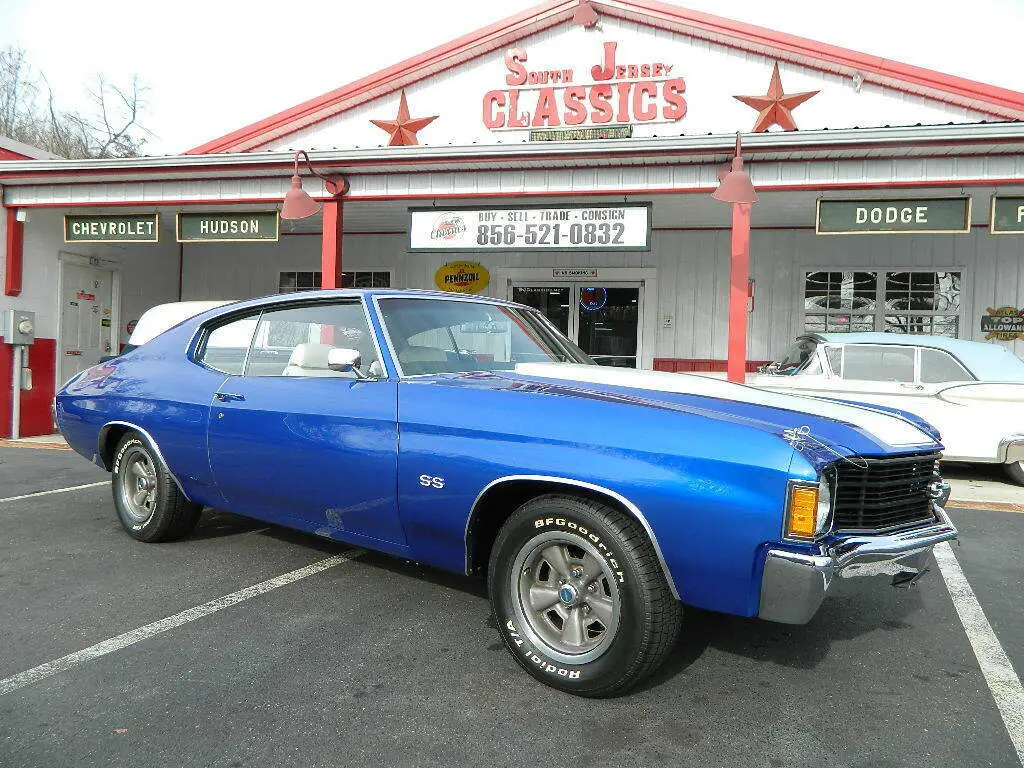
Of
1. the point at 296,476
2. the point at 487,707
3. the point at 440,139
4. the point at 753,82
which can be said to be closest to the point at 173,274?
the point at 440,139

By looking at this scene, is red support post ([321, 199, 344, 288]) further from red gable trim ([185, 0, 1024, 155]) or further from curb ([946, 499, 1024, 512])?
curb ([946, 499, 1024, 512])

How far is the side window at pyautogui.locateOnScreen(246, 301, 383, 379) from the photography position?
3.44 m

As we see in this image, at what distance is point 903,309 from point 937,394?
4013 millimetres

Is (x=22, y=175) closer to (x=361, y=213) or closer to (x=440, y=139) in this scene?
(x=361, y=213)

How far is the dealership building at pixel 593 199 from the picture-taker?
766 cm

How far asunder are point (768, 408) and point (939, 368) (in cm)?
595

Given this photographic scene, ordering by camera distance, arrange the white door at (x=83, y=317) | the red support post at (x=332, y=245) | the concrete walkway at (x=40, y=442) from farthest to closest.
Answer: the white door at (x=83, y=317), the concrete walkway at (x=40, y=442), the red support post at (x=332, y=245)

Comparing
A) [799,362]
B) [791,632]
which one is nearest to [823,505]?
[791,632]

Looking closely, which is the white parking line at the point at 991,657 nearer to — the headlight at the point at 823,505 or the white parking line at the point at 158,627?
the headlight at the point at 823,505

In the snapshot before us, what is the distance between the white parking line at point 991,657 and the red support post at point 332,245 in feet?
21.9

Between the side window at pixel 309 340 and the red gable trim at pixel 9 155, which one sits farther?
the red gable trim at pixel 9 155

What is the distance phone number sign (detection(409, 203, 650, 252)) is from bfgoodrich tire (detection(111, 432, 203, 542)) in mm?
4775

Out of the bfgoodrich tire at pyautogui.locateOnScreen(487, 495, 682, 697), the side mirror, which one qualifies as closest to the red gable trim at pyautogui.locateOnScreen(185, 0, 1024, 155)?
the side mirror

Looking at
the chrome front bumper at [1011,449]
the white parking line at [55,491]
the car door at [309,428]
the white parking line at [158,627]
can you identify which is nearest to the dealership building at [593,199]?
the chrome front bumper at [1011,449]
